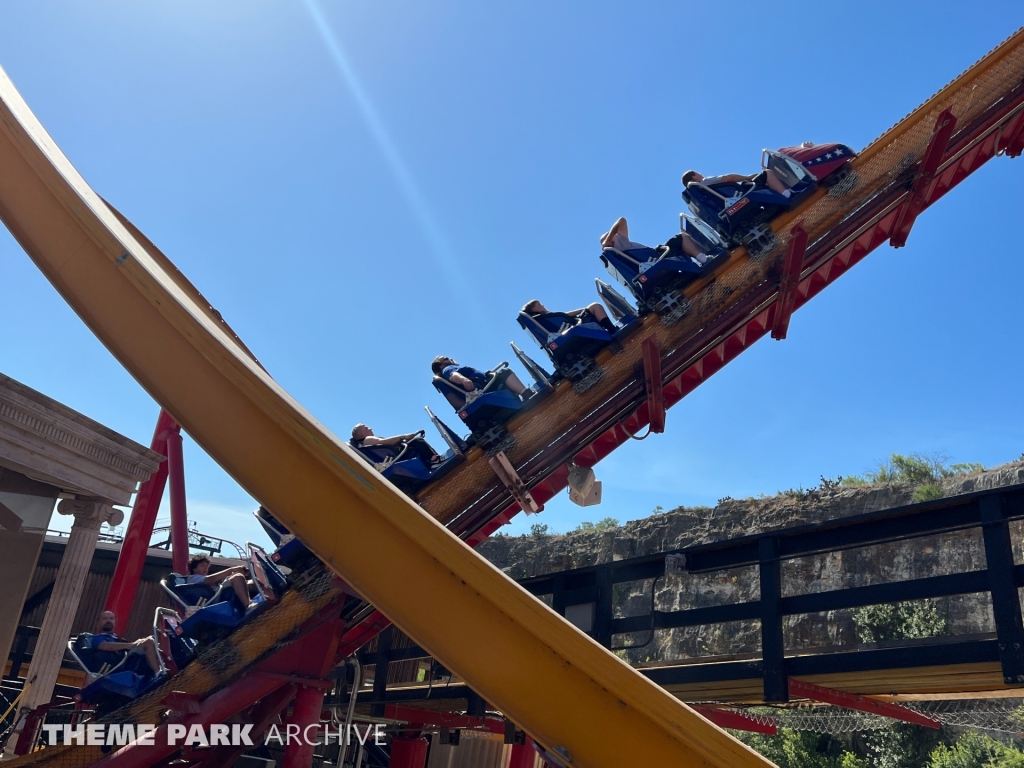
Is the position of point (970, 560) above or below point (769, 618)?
above

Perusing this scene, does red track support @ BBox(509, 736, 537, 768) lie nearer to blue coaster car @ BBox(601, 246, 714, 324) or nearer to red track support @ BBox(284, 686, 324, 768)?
red track support @ BBox(284, 686, 324, 768)

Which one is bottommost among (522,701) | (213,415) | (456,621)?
(522,701)

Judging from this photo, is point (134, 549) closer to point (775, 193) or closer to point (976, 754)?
point (775, 193)

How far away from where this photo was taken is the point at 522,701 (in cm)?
224

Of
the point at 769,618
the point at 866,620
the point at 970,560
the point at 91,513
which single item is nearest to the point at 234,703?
the point at 91,513

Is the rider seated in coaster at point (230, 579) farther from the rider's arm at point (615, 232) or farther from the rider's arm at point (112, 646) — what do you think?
the rider's arm at point (615, 232)

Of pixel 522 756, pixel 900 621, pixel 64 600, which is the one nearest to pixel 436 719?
pixel 522 756

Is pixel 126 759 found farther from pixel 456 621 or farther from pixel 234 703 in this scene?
pixel 456 621

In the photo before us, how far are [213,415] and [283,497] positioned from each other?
1.30 ft

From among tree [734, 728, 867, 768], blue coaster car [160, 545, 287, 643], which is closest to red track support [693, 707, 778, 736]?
blue coaster car [160, 545, 287, 643]

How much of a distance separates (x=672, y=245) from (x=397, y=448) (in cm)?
255

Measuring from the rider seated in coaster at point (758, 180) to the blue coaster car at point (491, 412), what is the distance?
2189mm

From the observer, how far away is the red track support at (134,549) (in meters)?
7.93

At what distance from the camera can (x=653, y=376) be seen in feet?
17.5
